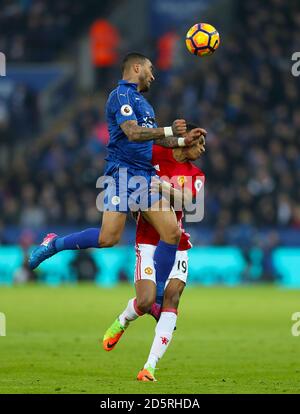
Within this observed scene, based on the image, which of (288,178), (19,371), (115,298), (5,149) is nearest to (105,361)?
(19,371)

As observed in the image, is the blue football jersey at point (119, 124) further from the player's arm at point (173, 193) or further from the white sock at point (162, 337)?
the white sock at point (162, 337)

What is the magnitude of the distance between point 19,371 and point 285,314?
771 cm

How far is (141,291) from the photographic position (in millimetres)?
10227

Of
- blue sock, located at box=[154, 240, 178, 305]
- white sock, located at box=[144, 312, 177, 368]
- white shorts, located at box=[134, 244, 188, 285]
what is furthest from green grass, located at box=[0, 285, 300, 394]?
white shorts, located at box=[134, 244, 188, 285]

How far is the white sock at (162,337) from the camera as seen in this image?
9781mm

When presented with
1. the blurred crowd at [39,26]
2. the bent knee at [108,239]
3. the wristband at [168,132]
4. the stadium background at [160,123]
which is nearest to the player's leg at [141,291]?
the bent knee at [108,239]

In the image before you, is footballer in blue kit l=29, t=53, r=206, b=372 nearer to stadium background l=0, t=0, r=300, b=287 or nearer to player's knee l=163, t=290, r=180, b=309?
player's knee l=163, t=290, r=180, b=309

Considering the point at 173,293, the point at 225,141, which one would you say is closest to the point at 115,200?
the point at 173,293

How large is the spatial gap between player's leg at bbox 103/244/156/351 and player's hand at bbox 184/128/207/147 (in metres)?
1.07

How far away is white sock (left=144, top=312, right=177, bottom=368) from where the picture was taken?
9781mm

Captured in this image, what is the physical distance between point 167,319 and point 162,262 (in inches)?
22.2

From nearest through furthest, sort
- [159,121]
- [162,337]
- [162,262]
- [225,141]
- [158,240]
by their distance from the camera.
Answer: [162,337], [162,262], [158,240], [225,141], [159,121]

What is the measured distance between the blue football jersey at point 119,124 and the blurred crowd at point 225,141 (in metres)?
14.7

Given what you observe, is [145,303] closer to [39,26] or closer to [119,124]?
[119,124]
